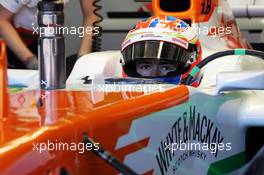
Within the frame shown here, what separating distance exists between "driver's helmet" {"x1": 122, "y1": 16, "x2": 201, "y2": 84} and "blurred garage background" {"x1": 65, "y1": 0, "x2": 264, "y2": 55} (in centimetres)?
140

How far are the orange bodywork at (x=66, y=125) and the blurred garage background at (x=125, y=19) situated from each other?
2.05 metres

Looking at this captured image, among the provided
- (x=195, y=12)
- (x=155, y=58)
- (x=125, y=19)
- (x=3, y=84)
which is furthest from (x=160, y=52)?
(x=125, y=19)

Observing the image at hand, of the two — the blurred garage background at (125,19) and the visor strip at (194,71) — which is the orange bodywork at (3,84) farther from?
the blurred garage background at (125,19)

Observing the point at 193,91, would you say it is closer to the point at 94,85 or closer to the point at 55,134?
the point at 94,85

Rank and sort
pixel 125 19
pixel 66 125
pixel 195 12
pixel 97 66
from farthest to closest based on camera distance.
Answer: pixel 125 19 < pixel 195 12 < pixel 97 66 < pixel 66 125

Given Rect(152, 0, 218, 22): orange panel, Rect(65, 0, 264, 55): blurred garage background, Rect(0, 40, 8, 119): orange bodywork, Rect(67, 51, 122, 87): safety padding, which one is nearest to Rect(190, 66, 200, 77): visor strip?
Rect(67, 51, 122, 87): safety padding

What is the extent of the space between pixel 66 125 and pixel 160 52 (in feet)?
3.04

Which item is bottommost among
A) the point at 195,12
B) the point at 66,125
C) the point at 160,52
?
the point at 66,125

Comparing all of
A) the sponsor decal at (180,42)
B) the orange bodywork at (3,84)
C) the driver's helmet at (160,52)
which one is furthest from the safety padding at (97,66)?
the orange bodywork at (3,84)

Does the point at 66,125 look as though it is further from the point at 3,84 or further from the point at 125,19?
the point at 125,19

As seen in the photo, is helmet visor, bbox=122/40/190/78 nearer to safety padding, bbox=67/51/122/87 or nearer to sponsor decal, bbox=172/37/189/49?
sponsor decal, bbox=172/37/189/49

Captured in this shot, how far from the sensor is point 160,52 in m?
2.09

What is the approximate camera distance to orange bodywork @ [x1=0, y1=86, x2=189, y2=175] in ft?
3.54

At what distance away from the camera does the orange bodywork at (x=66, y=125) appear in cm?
108
